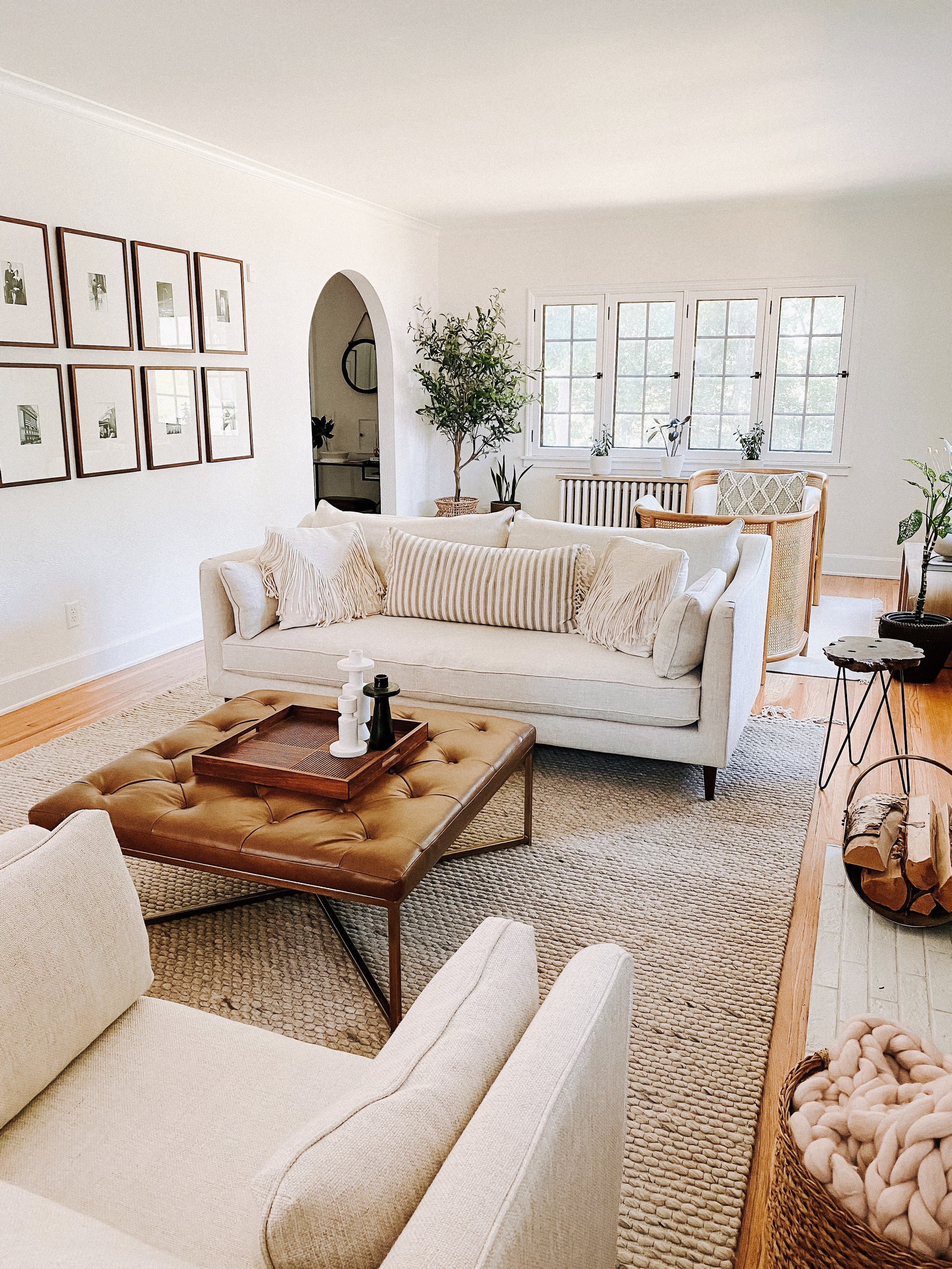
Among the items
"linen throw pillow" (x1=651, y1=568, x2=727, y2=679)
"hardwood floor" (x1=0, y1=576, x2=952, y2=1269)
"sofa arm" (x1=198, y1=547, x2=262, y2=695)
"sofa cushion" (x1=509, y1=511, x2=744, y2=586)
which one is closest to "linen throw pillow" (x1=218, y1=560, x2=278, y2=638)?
"sofa arm" (x1=198, y1=547, x2=262, y2=695)

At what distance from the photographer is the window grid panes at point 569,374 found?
733 centimetres

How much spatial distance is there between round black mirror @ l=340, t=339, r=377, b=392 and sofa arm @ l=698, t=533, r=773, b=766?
557cm

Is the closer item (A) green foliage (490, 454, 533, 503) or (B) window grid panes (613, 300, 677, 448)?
(B) window grid panes (613, 300, 677, 448)

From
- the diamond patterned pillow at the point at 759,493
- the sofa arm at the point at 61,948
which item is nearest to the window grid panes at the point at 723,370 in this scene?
the diamond patterned pillow at the point at 759,493

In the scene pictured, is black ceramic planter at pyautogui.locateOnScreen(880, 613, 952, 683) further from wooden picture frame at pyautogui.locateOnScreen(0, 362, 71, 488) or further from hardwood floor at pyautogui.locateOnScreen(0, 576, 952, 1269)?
wooden picture frame at pyautogui.locateOnScreen(0, 362, 71, 488)

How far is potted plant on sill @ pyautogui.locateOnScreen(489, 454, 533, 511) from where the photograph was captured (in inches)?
299

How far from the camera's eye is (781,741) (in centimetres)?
367

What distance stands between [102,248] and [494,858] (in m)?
3.30

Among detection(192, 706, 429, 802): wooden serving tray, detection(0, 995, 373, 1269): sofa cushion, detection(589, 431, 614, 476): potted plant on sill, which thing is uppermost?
detection(589, 431, 614, 476): potted plant on sill

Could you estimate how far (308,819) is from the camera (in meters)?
2.12

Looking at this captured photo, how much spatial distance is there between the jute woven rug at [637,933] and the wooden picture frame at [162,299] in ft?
7.23

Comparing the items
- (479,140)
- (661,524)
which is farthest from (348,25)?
(661,524)

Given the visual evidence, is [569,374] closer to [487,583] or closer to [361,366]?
[361,366]

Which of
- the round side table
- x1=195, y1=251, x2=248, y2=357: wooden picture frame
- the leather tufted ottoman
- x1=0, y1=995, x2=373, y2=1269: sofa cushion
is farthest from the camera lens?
x1=195, y1=251, x2=248, y2=357: wooden picture frame
